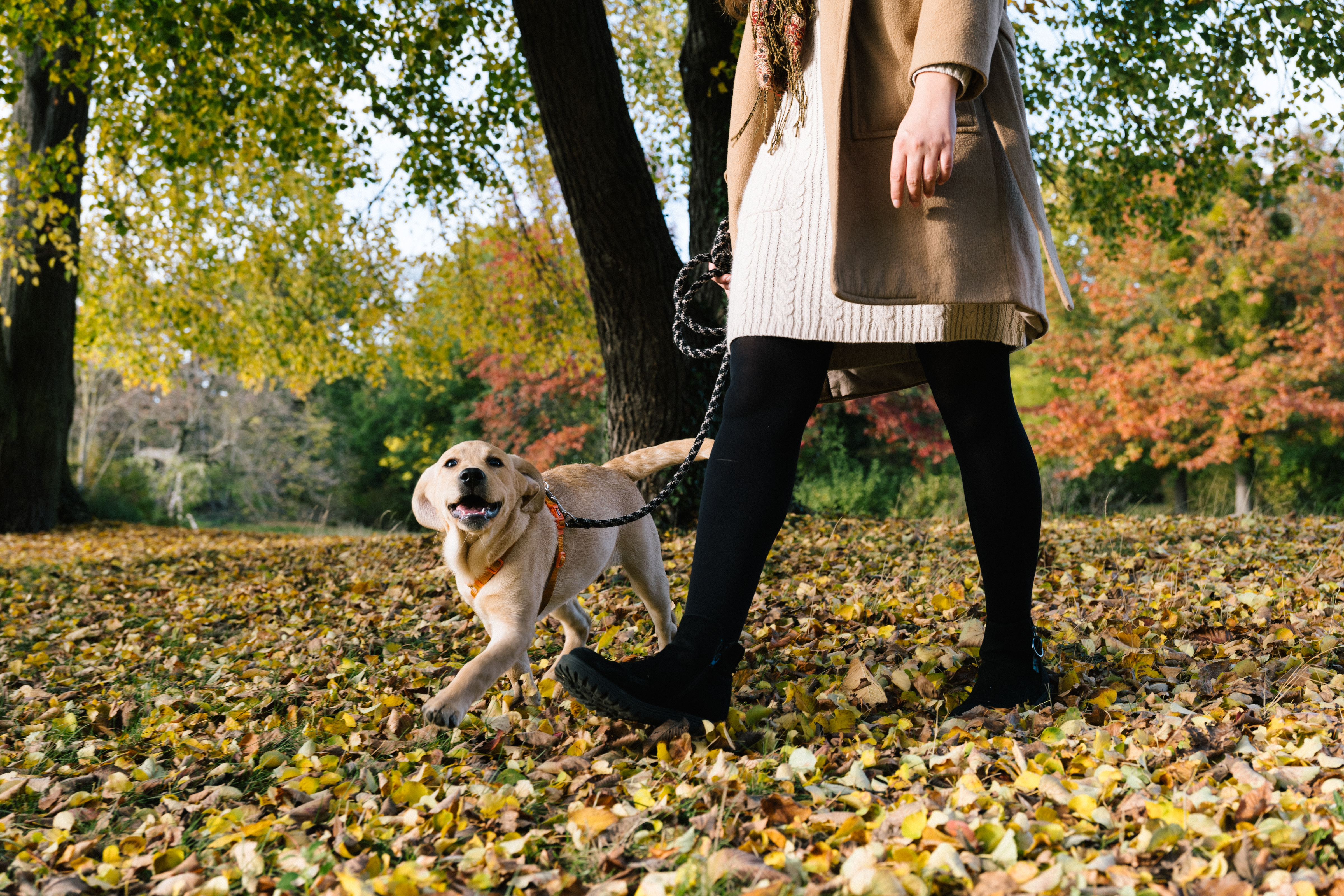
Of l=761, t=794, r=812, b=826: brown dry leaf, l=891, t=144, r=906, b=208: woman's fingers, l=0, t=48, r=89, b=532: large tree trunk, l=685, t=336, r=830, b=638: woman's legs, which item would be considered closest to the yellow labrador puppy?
l=685, t=336, r=830, b=638: woman's legs

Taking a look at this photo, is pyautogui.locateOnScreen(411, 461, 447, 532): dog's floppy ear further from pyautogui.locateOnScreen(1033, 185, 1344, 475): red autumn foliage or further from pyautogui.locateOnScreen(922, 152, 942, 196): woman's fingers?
pyautogui.locateOnScreen(1033, 185, 1344, 475): red autumn foliage

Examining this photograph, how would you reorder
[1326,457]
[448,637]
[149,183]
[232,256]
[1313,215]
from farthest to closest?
[1326,457] < [1313,215] < [232,256] < [149,183] < [448,637]

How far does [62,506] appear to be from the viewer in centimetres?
1158

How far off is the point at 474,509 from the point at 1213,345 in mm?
16637

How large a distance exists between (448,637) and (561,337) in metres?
8.21

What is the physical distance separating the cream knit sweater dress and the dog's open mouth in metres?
0.99

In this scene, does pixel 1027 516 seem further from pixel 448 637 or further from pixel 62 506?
pixel 62 506

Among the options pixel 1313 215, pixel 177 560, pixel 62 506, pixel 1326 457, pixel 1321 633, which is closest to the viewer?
pixel 1321 633

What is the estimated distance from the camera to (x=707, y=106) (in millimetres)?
6195

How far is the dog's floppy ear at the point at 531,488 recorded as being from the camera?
2834 millimetres

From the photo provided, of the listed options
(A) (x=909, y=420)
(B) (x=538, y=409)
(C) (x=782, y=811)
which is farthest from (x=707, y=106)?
(B) (x=538, y=409)

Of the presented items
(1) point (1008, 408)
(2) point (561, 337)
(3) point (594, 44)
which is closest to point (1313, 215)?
(2) point (561, 337)

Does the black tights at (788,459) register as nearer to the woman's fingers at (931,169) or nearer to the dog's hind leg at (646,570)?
the woman's fingers at (931,169)

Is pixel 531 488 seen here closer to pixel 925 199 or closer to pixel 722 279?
pixel 722 279
